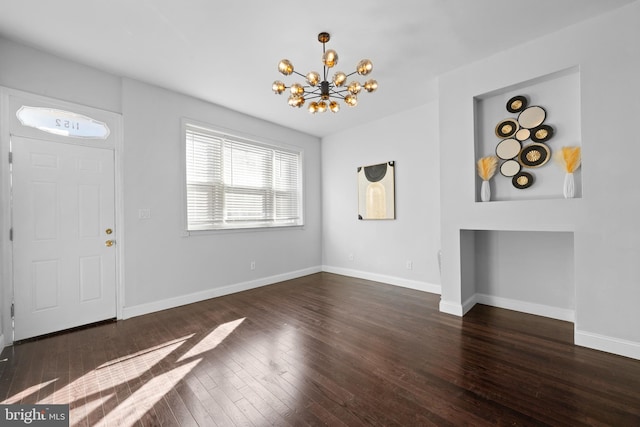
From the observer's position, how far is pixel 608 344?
90.3 inches

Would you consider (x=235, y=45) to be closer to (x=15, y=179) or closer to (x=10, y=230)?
(x=15, y=179)

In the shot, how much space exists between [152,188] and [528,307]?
191 inches

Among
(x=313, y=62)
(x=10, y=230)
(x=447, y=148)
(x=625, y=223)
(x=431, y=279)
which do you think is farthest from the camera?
(x=431, y=279)

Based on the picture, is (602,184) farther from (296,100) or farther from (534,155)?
(296,100)

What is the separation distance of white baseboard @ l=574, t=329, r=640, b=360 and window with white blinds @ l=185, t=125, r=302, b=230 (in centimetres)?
416

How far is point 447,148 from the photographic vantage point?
3238 millimetres

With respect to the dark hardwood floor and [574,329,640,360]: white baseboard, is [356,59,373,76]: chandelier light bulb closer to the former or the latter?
the dark hardwood floor

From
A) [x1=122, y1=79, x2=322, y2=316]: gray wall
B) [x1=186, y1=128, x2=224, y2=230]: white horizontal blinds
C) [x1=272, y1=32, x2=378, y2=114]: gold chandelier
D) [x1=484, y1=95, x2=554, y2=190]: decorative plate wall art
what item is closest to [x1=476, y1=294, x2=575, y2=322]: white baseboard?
[x1=484, y1=95, x2=554, y2=190]: decorative plate wall art

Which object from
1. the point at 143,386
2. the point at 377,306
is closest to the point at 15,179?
the point at 143,386

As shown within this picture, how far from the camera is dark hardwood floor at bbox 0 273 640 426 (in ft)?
5.37

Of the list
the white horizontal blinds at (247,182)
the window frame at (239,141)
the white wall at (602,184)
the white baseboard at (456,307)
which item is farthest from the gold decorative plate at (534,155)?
the white horizontal blinds at (247,182)

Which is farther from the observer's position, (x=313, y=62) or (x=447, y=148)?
(x=447, y=148)

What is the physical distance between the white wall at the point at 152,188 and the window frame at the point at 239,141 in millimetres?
62

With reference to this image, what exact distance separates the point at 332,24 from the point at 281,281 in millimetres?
3935
